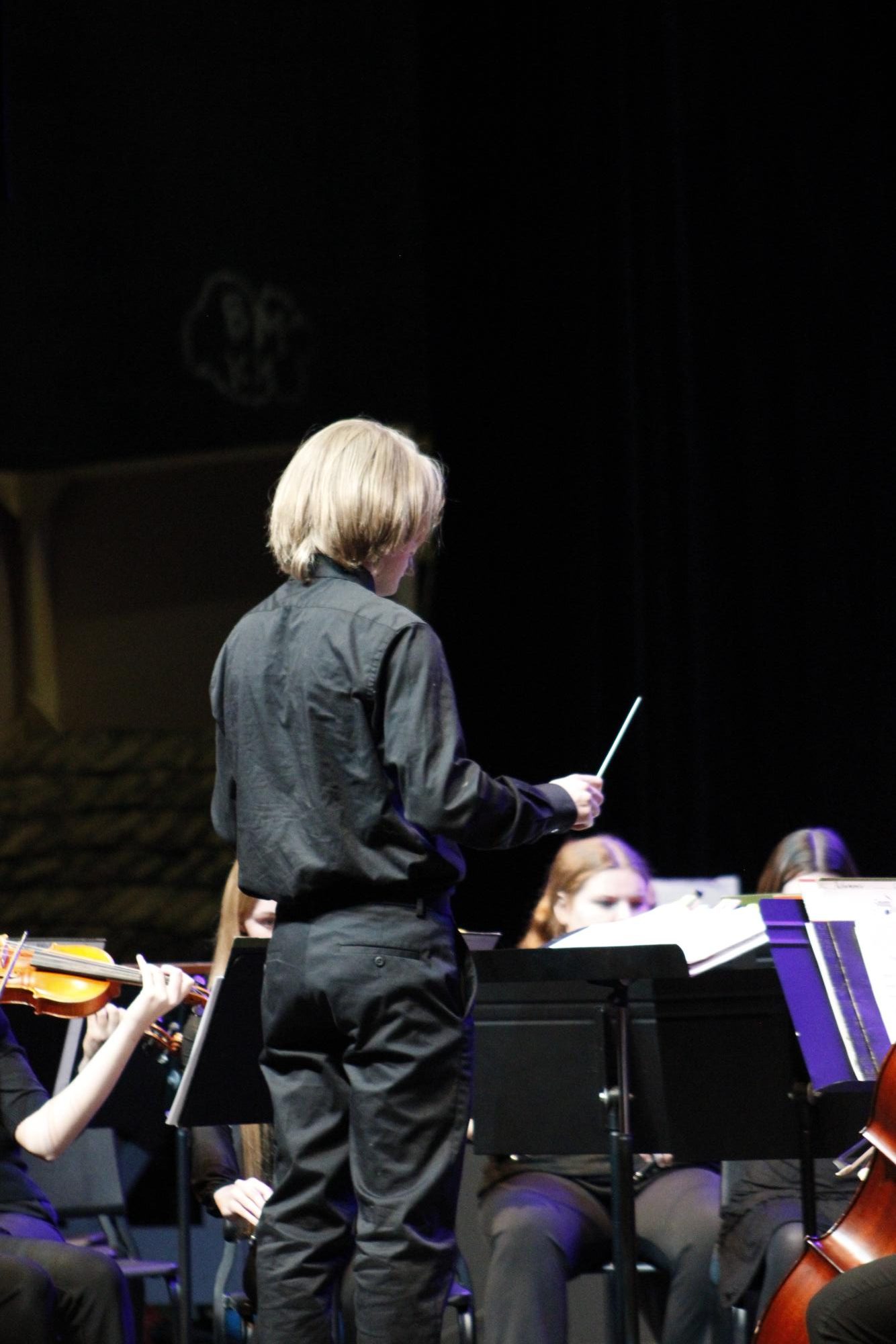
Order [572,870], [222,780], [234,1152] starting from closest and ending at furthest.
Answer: [222,780]
[234,1152]
[572,870]

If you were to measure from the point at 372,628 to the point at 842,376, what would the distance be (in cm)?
284

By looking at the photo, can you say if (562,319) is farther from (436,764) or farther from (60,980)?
(436,764)

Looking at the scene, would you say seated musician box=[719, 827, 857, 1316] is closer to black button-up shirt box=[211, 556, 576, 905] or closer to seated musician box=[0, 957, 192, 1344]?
black button-up shirt box=[211, 556, 576, 905]

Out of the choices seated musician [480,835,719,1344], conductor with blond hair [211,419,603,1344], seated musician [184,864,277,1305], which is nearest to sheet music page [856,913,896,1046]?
conductor with blond hair [211,419,603,1344]

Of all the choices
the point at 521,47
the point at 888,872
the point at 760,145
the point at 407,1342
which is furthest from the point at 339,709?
the point at 521,47

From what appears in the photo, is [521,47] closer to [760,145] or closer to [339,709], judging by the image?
[760,145]

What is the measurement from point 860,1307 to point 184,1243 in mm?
1270

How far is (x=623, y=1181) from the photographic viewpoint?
105 inches

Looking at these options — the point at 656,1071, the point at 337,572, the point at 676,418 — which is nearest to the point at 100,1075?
the point at 656,1071

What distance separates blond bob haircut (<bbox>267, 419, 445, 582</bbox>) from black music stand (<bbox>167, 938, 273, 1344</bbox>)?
0.64 m

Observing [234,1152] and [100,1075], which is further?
[234,1152]

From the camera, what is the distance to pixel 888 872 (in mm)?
4691

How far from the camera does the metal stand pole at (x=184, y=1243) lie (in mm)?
2971

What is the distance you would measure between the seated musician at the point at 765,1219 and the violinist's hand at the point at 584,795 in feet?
1.82
